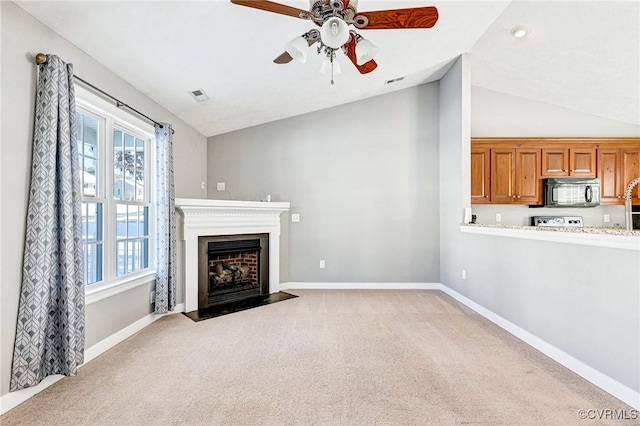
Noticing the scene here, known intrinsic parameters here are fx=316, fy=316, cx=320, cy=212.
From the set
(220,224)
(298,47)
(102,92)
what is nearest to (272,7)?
(298,47)

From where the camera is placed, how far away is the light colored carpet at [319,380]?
1.85 meters

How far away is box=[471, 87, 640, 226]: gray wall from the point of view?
4809 mm

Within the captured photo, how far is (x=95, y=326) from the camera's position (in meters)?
2.62

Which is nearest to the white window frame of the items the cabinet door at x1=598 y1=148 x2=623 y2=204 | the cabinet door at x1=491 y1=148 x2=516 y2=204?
the cabinet door at x1=491 y1=148 x2=516 y2=204

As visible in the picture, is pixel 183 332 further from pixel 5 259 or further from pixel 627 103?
pixel 627 103

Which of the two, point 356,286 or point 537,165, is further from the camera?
point 356,286

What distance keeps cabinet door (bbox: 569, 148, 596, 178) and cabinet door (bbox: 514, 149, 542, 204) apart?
0.48 metres

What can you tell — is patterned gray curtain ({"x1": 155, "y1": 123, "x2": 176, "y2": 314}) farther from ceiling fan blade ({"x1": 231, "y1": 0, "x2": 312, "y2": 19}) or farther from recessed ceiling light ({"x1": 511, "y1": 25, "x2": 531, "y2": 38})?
recessed ceiling light ({"x1": 511, "y1": 25, "x2": 531, "y2": 38})

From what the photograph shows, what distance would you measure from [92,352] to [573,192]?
5.91 metres

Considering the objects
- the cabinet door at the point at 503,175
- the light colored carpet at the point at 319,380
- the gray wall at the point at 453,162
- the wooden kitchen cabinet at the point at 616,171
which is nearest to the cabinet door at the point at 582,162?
the wooden kitchen cabinet at the point at 616,171

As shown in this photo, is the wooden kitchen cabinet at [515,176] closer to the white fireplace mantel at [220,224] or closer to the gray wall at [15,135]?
the white fireplace mantel at [220,224]

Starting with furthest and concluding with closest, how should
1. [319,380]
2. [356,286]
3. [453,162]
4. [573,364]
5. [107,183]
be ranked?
[356,286] → [453,162] → [107,183] → [573,364] → [319,380]

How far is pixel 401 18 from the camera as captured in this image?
6.38 feet

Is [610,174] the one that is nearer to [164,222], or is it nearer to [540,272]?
[540,272]
